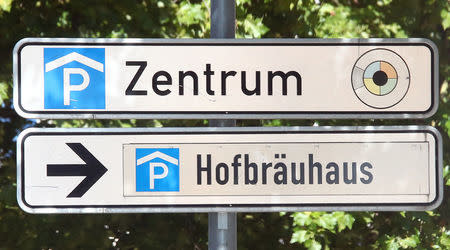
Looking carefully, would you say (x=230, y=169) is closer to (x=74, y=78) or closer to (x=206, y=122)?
(x=74, y=78)

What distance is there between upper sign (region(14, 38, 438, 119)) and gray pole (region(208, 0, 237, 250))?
34mm

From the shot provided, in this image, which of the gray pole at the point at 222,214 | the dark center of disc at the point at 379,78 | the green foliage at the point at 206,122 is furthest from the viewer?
the green foliage at the point at 206,122

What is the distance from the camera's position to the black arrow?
199cm

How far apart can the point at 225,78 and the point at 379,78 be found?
0.48 metres

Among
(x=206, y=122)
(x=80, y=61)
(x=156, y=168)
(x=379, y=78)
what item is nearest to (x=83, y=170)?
(x=156, y=168)

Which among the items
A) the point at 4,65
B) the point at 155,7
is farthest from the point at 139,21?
the point at 4,65

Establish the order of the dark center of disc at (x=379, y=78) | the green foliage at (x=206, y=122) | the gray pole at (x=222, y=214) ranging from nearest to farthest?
the gray pole at (x=222, y=214)
the dark center of disc at (x=379, y=78)
the green foliage at (x=206, y=122)

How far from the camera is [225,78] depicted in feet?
6.70

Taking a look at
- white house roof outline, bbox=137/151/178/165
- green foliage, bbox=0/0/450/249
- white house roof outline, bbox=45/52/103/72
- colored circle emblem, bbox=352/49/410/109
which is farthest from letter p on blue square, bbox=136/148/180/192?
green foliage, bbox=0/0/450/249

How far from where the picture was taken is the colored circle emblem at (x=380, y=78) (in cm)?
205

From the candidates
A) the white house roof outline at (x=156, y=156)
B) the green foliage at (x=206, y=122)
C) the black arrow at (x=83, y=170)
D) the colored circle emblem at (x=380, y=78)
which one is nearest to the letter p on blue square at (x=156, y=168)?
the white house roof outline at (x=156, y=156)

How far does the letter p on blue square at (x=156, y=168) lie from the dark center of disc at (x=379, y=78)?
0.65 meters

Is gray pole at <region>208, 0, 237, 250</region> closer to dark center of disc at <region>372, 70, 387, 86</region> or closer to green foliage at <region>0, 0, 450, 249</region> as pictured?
dark center of disc at <region>372, 70, 387, 86</region>

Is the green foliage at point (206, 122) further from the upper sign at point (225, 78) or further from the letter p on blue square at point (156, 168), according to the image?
the letter p on blue square at point (156, 168)
